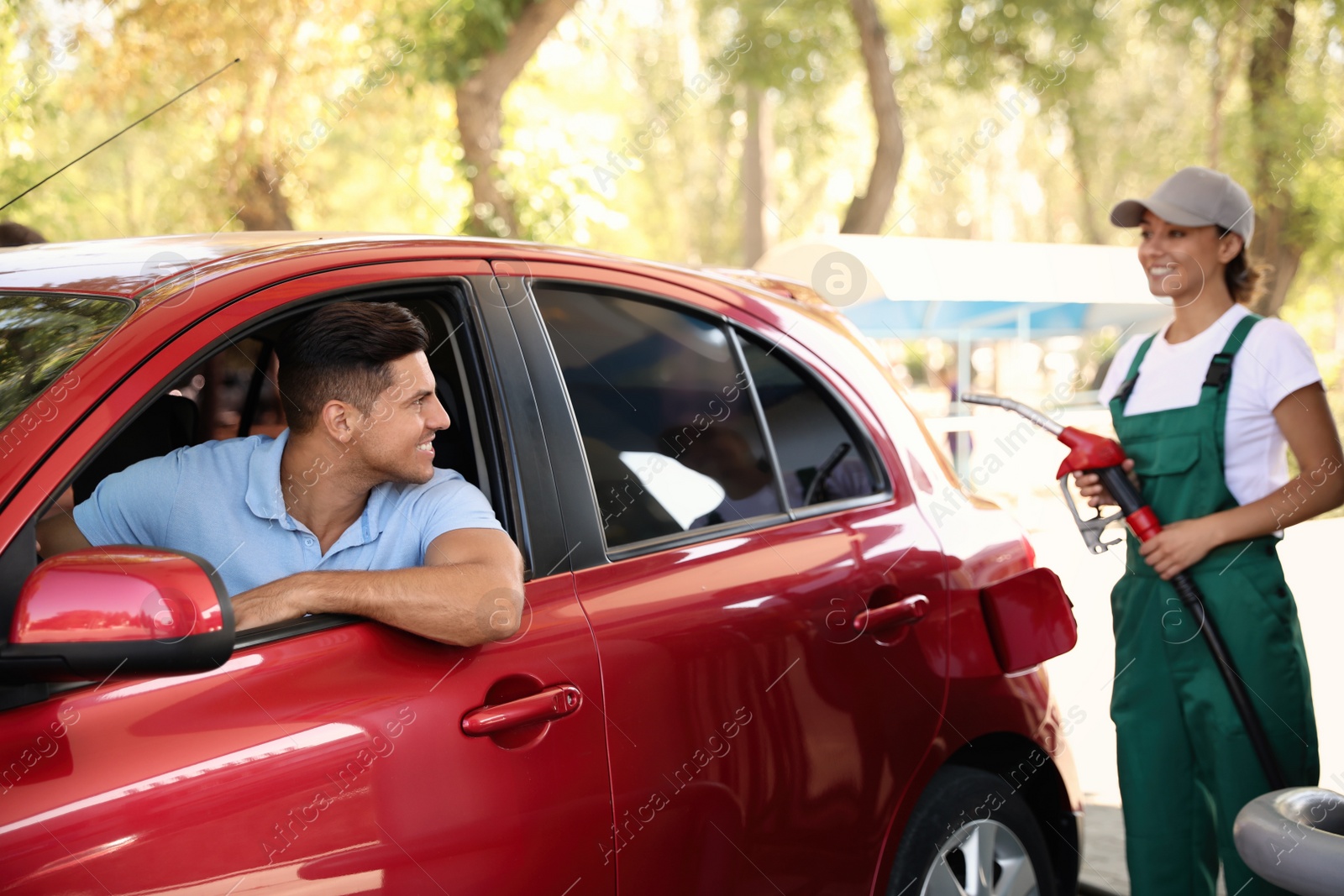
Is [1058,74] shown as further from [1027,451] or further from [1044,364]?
[1044,364]

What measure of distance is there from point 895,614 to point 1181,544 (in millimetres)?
876

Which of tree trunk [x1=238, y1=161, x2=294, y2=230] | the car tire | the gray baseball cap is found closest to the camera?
the car tire

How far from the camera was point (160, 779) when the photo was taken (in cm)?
160

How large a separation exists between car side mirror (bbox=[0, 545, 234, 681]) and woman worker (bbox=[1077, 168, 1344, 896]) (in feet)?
7.76

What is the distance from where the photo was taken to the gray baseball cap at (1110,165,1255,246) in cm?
316

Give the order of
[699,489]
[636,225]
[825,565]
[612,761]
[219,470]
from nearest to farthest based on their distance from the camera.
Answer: [612,761], [219,470], [825,565], [699,489], [636,225]

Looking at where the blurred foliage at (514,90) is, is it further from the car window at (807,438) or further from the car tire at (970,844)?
the car tire at (970,844)

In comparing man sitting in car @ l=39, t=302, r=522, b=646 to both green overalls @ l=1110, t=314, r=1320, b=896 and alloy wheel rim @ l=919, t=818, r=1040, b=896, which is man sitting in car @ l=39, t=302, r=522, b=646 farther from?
green overalls @ l=1110, t=314, r=1320, b=896

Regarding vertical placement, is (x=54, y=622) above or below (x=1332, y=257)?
below

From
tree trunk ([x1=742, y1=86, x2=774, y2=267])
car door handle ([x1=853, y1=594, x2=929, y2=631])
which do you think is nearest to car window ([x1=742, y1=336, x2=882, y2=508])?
car door handle ([x1=853, y1=594, x2=929, y2=631])

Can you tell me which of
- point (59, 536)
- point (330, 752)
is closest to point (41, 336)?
point (59, 536)

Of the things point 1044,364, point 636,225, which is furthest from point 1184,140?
point 636,225

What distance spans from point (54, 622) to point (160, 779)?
10.7 inches

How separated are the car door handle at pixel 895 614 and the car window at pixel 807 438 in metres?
0.30
